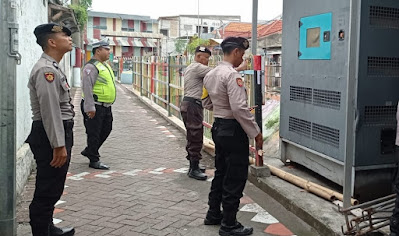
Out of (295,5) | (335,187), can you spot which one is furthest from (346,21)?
(335,187)

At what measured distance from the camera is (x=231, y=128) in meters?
3.77

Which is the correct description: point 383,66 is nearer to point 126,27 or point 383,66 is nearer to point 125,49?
point 125,49

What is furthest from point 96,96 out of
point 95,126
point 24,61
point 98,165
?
point 24,61

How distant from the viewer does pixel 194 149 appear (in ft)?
19.2

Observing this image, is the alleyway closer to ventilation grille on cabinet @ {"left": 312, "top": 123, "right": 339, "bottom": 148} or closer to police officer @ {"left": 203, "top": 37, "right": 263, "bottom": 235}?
police officer @ {"left": 203, "top": 37, "right": 263, "bottom": 235}

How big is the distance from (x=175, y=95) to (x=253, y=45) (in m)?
5.12

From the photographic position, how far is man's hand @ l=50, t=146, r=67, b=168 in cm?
329

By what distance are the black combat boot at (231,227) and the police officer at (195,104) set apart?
6.11ft

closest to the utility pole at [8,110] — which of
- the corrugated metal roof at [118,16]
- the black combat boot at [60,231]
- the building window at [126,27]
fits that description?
the black combat boot at [60,231]

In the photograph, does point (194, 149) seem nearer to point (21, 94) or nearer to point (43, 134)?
point (21, 94)

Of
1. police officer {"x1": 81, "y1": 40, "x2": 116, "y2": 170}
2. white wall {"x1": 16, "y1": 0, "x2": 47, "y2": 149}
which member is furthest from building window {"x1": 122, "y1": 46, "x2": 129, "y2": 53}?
police officer {"x1": 81, "y1": 40, "x2": 116, "y2": 170}

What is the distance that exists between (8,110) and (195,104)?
2.75m

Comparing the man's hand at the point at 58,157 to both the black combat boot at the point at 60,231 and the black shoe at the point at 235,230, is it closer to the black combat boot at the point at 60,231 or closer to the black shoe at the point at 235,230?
the black combat boot at the point at 60,231

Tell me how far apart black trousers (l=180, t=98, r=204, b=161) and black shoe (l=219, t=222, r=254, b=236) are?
6.64ft
